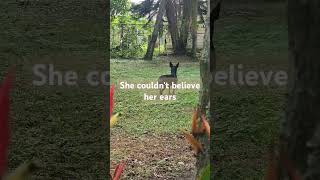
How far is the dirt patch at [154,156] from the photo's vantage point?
192 cm

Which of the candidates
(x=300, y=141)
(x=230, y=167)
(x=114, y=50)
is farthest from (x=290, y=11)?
(x=114, y=50)

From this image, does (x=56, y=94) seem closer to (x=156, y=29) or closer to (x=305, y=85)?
(x=156, y=29)

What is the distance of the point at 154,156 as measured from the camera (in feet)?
6.50

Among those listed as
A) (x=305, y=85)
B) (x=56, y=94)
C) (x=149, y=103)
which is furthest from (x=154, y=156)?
(x=305, y=85)

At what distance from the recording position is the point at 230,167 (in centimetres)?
151

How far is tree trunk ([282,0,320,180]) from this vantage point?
0.74ft

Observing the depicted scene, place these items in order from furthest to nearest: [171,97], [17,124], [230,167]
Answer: [171,97], [17,124], [230,167]

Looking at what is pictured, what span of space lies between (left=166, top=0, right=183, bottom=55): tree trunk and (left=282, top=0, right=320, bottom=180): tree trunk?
4.91 ft

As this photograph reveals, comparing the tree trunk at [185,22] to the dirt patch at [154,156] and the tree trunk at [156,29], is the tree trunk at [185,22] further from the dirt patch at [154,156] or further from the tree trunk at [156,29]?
the dirt patch at [154,156]

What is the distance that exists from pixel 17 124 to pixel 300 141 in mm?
1563

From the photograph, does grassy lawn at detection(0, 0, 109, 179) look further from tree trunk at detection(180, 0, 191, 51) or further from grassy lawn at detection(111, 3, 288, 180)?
tree trunk at detection(180, 0, 191, 51)

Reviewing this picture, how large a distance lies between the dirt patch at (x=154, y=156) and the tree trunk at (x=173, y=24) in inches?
15.1

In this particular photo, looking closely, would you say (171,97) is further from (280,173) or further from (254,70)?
(280,173)

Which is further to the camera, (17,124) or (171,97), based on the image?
(171,97)
